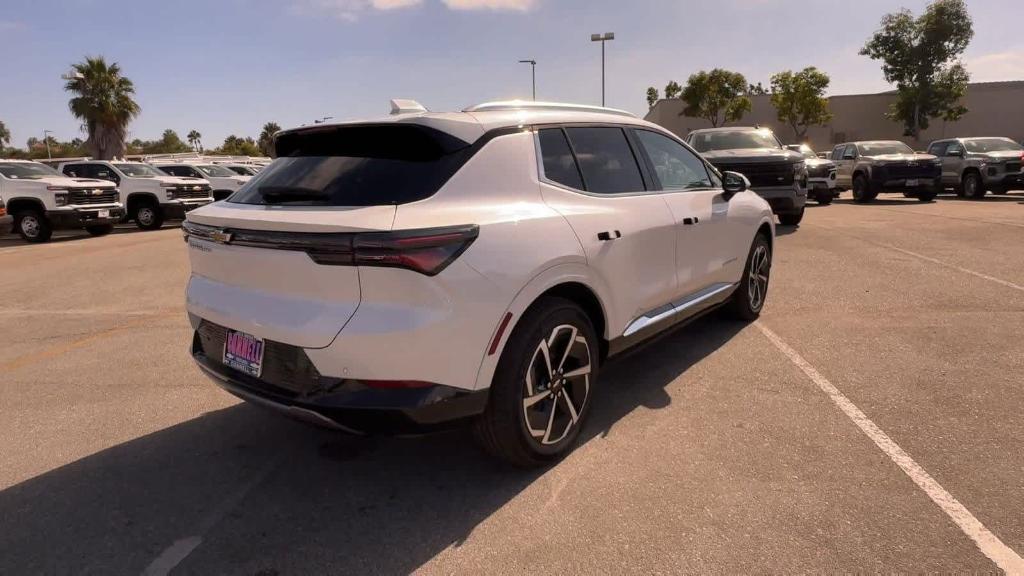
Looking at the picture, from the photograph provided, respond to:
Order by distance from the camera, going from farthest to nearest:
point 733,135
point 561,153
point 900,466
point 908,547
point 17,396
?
point 733,135 → point 17,396 → point 561,153 → point 900,466 → point 908,547

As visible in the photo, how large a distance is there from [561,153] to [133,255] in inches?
423

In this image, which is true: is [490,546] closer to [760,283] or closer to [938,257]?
[760,283]

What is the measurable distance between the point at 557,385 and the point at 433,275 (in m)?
1.02

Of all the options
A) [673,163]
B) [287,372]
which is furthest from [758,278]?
[287,372]

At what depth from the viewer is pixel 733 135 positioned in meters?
12.7

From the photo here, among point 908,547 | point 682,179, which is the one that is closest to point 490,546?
point 908,547

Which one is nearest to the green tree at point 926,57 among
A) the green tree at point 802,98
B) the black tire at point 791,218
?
the green tree at point 802,98

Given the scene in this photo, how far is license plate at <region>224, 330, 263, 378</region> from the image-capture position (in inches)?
107

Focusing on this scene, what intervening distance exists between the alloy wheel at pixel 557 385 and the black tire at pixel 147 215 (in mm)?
17337

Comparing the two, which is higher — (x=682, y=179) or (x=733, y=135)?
(x=733, y=135)

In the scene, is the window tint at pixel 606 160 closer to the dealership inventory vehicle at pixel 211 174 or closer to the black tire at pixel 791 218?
the black tire at pixel 791 218

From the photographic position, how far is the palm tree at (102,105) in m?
36.5

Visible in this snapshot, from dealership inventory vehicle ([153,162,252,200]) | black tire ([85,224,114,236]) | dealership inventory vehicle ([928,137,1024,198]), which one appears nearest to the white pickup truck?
black tire ([85,224,114,236])

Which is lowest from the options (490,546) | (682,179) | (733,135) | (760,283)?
(490,546)
